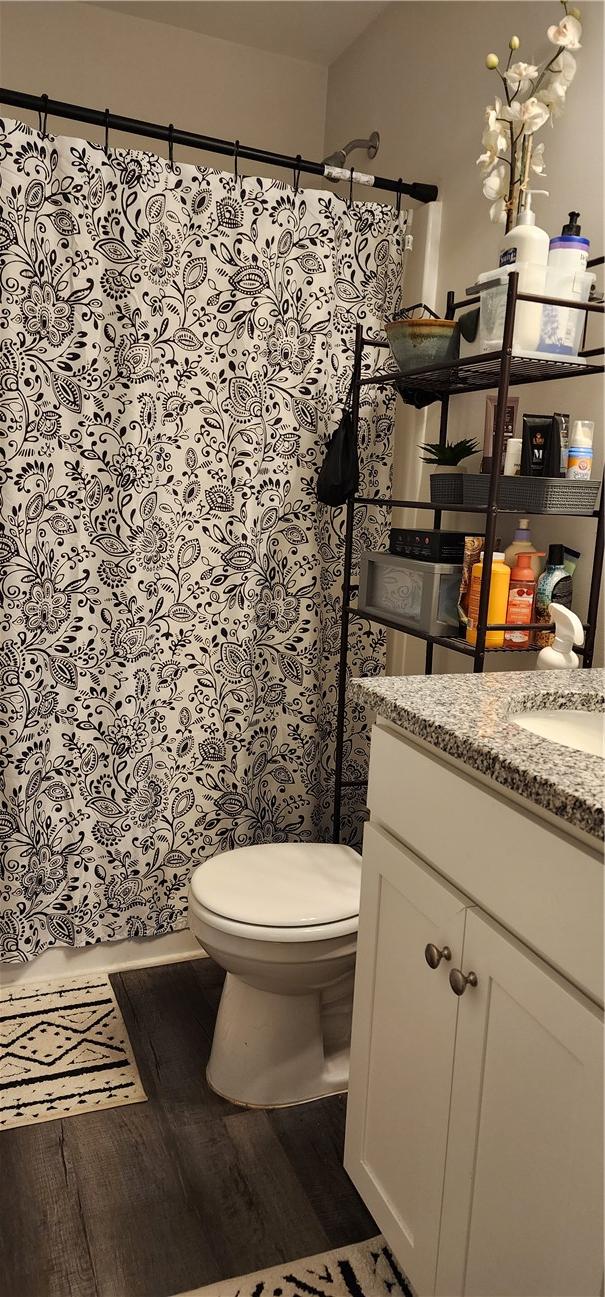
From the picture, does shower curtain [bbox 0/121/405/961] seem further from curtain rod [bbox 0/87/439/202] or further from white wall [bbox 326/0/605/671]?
white wall [bbox 326/0/605/671]

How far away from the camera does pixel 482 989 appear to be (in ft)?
3.42

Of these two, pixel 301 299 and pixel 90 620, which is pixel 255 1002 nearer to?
pixel 90 620

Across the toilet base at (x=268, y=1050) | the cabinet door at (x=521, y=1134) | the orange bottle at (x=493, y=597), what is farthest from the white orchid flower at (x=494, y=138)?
the toilet base at (x=268, y=1050)

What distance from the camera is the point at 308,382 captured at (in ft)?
7.00

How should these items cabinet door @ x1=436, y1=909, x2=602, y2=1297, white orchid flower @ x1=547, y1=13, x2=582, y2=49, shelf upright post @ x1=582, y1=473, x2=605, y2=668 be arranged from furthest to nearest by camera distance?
shelf upright post @ x1=582, y1=473, x2=605, y2=668 < white orchid flower @ x1=547, y1=13, x2=582, y2=49 < cabinet door @ x1=436, y1=909, x2=602, y2=1297

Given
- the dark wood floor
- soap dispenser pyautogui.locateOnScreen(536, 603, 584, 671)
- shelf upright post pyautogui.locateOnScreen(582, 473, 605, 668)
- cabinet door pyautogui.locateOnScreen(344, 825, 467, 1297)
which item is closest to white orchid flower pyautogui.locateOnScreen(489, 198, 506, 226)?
shelf upright post pyautogui.locateOnScreen(582, 473, 605, 668)

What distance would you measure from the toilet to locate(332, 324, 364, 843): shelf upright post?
0.32 m

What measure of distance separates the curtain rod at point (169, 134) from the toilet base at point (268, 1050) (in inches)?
69.3

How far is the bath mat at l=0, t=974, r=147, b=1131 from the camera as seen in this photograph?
1718 mm

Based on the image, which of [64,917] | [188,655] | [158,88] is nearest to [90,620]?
[188,655]

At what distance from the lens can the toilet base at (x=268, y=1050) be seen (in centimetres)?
173

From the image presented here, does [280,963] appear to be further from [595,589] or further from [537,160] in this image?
[537,160]

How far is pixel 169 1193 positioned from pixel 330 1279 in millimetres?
310

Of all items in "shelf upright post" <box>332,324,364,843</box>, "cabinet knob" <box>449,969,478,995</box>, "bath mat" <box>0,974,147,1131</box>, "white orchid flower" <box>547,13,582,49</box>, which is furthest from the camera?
"shelf upright post" <box>332,324,364,843</box>
